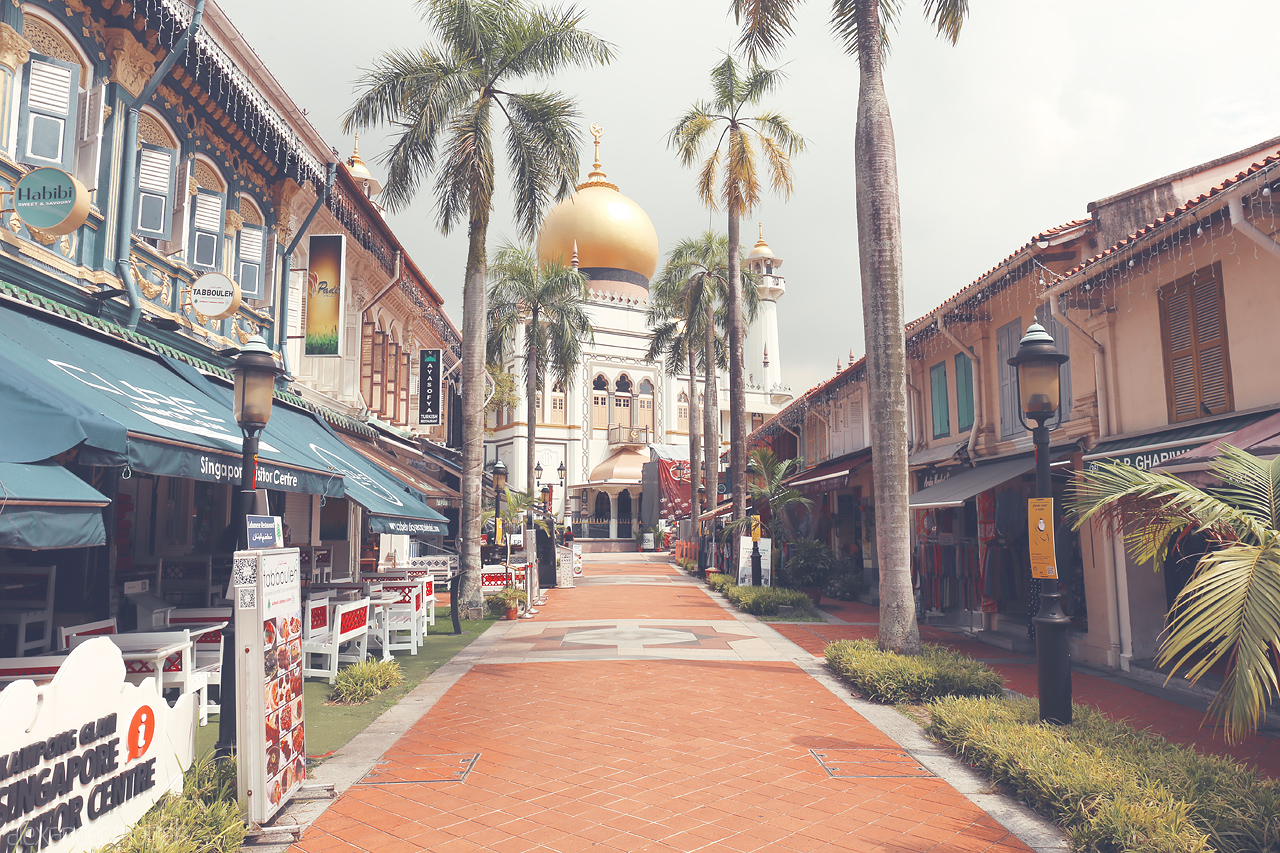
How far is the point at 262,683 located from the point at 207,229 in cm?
816

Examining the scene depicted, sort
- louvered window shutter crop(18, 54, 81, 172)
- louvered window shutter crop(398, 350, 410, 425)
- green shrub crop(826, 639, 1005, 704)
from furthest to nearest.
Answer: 1. louvered window shutter crop(398, 350, 410, 425)
2. green shrub crop(826, 639, 1005, 704)
3. louvered window shutter crop(18, 54, 81, 172)

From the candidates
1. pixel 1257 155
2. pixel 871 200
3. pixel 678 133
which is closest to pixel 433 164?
pixel 678 133

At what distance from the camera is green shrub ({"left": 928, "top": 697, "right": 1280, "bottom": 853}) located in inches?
172

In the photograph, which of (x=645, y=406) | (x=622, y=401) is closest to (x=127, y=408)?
(x=622, y=401)

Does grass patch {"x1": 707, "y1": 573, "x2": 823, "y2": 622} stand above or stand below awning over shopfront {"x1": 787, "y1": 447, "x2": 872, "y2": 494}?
below

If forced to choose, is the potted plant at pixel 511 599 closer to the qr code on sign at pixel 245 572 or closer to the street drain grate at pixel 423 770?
the street drain grate at pixel 423 770

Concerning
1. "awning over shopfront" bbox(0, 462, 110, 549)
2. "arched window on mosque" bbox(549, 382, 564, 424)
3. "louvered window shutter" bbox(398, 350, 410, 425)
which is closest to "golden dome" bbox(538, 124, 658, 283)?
"arched window on mosque" bbox(549, 382, 564, 424)

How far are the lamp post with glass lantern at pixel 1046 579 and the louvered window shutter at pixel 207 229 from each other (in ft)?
32.5

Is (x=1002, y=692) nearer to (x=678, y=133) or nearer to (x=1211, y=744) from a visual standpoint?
(x=1211, y=744)

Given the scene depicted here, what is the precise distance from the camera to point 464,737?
23.6ft

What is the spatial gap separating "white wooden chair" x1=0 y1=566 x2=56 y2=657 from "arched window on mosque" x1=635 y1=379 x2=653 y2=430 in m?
45.0

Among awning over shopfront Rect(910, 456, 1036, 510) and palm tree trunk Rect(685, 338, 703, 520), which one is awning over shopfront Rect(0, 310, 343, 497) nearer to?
awning over shopfront Rect(910, 456, 1036, 510)

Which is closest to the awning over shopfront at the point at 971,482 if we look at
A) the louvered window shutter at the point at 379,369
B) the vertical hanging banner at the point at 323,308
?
the vertical hanging banner at the point at 323,308

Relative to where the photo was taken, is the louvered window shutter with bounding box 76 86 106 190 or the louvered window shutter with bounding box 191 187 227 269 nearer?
the louvered window shutter with bounding box 76 86 106 190
